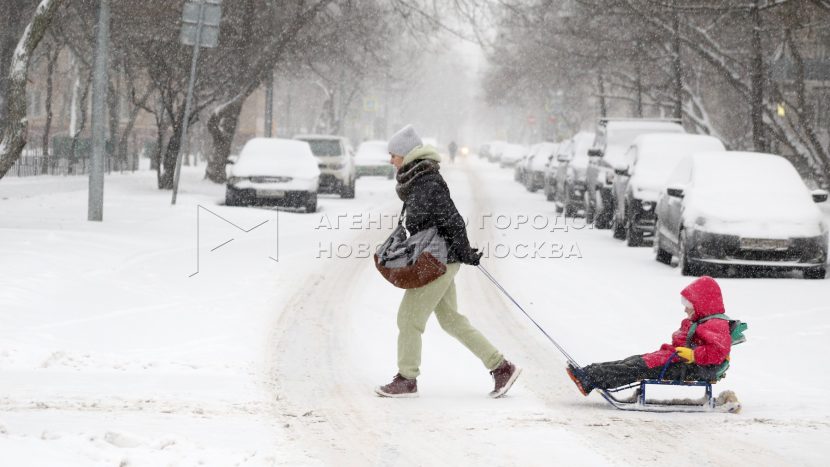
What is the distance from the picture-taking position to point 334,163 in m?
31.8

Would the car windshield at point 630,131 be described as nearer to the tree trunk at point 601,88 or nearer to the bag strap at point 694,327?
the tree trunk at point 601,88

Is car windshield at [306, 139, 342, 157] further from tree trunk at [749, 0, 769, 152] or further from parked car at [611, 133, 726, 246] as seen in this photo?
tree trunk at [749, 0, 769, 152]

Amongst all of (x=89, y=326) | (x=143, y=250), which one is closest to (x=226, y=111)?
(x=143, y=250)

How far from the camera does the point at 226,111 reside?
112ft

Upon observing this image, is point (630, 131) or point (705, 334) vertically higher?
point (630, 131)

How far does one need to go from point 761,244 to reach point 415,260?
8.92 m

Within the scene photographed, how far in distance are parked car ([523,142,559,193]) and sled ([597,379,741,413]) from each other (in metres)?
33.2

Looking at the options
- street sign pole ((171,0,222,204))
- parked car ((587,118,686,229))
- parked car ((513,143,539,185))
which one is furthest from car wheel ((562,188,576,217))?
parked car ((513,143,539,185))

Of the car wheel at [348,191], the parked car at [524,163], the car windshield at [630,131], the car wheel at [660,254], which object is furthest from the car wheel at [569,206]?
the parked car at [524,163]

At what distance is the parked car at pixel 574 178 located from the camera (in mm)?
27386

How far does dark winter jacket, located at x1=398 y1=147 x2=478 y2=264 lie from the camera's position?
7453 millimetres

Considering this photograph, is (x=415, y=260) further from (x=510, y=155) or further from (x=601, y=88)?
(x=510, y=155)

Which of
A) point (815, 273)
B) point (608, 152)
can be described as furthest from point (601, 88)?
point (815, 273)

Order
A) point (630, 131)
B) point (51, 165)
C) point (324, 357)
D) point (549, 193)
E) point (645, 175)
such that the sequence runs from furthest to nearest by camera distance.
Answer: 1. point (51, 165)
2. point (549, 193)
3. point (630, 131)
4. point (645, 175)
5. point (324, 357)
